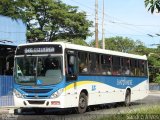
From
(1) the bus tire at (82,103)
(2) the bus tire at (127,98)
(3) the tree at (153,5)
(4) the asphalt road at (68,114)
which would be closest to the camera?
(3) the tree at (153,5)

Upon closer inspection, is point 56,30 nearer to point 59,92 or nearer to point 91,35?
point 91,35

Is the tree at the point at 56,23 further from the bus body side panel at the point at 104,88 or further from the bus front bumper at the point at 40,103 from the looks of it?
the bus front bumper at the point at 40,103

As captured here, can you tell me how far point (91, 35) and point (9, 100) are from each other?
116 ft

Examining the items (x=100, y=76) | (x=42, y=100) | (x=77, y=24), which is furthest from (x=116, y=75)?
(x=77, y=24)

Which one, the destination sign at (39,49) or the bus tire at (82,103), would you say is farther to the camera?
the bus tire at (82,103)

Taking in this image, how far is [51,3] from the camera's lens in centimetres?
5591

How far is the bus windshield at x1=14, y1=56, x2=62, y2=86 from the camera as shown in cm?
1781

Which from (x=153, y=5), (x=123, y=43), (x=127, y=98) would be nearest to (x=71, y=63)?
(x=127, y=98)

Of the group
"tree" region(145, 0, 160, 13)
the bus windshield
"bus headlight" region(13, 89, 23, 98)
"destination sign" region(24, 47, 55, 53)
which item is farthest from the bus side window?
"tree" region(145, 0, 160, 13)

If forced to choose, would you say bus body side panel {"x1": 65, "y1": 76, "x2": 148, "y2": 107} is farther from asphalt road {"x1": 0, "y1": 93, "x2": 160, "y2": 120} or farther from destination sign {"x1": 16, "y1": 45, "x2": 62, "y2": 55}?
destination sign {"x1": 16, "y1": 45, "x2": 62, "y2": 55}

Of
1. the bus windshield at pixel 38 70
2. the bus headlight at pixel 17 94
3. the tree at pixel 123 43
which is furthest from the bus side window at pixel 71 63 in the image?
the tree at pixel 123 43

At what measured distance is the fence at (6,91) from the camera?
78.7 ft

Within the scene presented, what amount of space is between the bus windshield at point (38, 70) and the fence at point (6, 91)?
5.68 meters

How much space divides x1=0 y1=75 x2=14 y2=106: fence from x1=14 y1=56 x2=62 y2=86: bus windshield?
5681 mm
